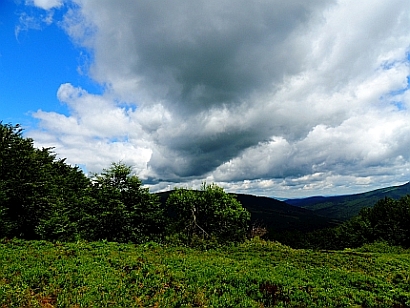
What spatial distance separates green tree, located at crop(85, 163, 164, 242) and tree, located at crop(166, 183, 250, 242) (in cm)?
305

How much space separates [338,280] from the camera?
18.5 meters

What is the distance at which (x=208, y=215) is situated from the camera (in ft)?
149

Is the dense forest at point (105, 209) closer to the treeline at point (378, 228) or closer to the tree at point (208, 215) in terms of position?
the tree at point (208, 215)

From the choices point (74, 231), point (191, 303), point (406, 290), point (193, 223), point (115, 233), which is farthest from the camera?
point (193, 223)

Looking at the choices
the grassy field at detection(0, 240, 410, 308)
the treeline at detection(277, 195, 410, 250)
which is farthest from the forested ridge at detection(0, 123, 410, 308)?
the treeline at detection(277, 195, 410, 250)

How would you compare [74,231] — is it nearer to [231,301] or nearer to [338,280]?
[231,301]

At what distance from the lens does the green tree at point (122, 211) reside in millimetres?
38656

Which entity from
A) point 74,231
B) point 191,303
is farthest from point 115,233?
point 191,303

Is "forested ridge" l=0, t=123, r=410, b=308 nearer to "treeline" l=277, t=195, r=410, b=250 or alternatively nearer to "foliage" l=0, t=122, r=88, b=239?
"foliage" l=0, t=122, r=88, b=239

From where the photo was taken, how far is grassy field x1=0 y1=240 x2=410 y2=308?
1438 centimetres

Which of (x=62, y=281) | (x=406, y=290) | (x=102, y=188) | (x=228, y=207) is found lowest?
(x=406, y=290)

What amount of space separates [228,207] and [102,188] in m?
18.8

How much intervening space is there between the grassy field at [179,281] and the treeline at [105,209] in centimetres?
1424

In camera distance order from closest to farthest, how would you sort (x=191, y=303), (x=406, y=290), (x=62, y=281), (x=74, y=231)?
(x=191, y=303) → (x=62, y=281) → (x=406, y=290) → (x=74, y=231)
